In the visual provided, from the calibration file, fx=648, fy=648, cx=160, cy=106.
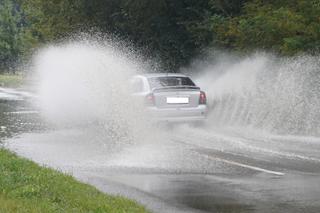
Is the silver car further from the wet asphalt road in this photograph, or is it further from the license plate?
the wet asphalt road

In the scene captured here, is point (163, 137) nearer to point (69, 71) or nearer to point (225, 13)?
point (225, 13)

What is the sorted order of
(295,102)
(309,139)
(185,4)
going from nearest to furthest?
(309,139)
(295,102)
(185,4)

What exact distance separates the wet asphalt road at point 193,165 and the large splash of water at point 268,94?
4.06 ft

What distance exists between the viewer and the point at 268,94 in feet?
59.7

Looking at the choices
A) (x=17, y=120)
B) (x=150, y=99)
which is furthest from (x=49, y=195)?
(x=17, y=120)

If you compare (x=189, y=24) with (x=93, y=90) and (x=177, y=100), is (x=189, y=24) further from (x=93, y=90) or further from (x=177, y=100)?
(x=177, y=100)

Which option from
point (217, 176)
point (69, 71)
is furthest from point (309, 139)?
point (69, 71)

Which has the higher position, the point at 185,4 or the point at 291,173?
the point at 185,4

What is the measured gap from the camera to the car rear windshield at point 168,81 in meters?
16.5

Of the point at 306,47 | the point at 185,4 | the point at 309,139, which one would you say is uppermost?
the point at 185,4

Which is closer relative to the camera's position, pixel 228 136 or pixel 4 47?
pixel 228 136

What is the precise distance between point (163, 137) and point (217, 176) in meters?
5.04

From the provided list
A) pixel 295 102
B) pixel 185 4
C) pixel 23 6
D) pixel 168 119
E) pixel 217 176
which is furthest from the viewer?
pixel 23 6

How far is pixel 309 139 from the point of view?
48.6 feet
